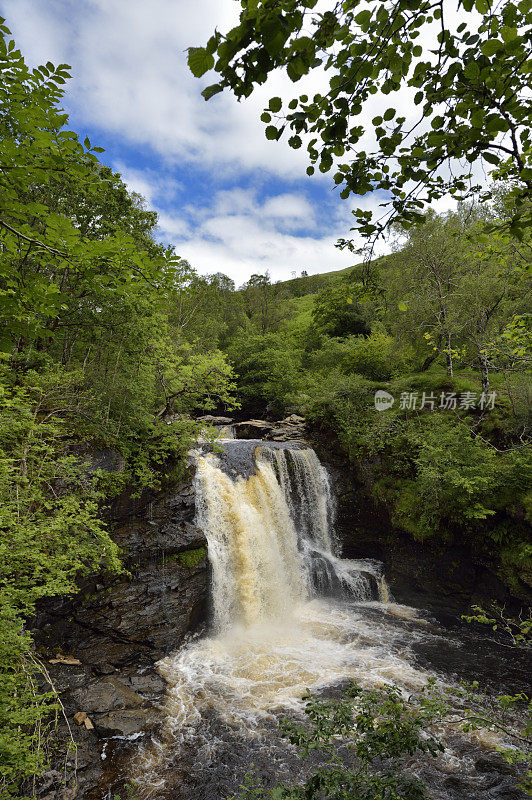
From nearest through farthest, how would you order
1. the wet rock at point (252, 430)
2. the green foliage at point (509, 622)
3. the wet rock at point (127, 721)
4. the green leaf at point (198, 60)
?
the green leaf at point (198, 60)
the green foliage at point (509, 622)
the wet rock at point (127, 721)
the wet rock at point (252, 430)

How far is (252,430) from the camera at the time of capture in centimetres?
1894

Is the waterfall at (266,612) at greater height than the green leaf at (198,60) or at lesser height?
lesser

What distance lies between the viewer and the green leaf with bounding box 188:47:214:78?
1.29 metres

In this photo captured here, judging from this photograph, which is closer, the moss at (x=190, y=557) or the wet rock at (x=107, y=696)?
the wet rock at (x=107, y=696)

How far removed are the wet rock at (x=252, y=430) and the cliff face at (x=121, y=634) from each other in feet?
25.2

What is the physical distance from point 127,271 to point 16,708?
5251 mm

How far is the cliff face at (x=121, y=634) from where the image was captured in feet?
20.0

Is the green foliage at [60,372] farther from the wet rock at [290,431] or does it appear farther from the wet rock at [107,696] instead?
the wet rock at [290,431]

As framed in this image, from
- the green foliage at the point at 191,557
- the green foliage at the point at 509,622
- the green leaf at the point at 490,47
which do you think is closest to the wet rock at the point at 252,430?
the green foliage at the point at 191,557

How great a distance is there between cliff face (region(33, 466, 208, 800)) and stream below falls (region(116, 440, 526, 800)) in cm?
50

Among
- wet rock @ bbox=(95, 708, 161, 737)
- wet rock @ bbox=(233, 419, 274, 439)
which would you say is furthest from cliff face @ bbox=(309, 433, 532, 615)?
wet rock @ bbox=(95, 708, 161, 737)

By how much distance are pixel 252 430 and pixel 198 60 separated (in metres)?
17.9

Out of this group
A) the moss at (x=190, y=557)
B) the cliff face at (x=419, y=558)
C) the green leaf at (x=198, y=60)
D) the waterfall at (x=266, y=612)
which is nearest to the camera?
the green leaf at (x=198, y=60)

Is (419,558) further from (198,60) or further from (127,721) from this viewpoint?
(198,60)
